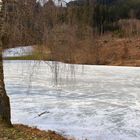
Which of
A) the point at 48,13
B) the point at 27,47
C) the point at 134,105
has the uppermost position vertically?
the point at 48,13

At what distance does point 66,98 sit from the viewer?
14.5m

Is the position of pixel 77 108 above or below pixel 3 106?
below

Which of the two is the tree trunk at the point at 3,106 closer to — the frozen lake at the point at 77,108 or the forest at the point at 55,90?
the forest at the point at 55,90

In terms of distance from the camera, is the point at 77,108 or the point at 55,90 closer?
the point at 77,108

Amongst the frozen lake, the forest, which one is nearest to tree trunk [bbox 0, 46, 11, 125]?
the forest

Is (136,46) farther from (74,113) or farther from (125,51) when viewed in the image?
(74,113)

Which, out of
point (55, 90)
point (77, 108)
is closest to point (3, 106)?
point (77, 108)

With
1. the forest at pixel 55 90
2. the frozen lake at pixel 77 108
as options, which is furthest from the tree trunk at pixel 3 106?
the frozen lake at pixel 77 108

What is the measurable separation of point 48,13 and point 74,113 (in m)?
5.14

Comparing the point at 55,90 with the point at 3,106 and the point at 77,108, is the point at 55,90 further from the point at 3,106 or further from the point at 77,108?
the point at 3,106

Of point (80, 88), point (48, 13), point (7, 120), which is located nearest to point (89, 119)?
point (7, 120)

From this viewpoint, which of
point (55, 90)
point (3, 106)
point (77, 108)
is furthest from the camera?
point (55, 90)

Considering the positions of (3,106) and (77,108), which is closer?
(3,106)

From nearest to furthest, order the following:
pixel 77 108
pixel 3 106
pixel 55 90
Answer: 1. pixel 3 106
2. pixel 77 108
3. pixel 55 90
